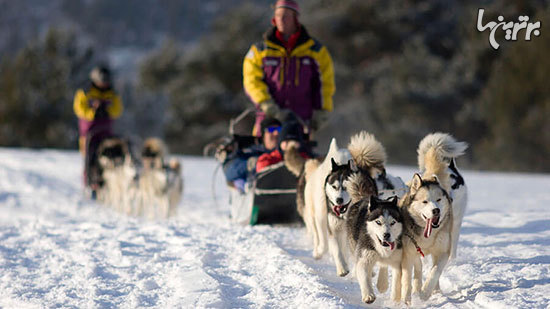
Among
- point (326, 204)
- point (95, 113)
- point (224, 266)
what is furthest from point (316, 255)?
point (95, 113)

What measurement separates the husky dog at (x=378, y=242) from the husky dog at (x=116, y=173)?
20.1 ft

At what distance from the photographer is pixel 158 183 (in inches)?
334

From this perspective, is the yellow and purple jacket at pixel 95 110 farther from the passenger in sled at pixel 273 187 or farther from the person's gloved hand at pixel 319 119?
the person's gloved hand at pixel 319 119

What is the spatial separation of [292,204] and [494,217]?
1.88 meters

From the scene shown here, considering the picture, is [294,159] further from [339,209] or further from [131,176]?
[131,176]

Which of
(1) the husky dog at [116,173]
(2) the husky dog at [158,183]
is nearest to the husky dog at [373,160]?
(2) the husky dog at [158,183]

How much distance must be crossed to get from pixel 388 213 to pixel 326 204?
889mm

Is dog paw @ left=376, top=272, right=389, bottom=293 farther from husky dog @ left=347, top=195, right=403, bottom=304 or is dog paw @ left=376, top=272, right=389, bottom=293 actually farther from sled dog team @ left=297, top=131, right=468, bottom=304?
husky dog @ left=347, top=195, right=403, bottom=304

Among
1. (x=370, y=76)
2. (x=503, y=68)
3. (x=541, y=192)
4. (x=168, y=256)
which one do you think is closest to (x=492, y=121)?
(x=503, y=68)

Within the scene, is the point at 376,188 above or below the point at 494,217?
above

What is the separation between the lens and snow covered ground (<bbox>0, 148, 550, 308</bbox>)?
356 centimetres

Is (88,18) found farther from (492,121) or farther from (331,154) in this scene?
(331,154)

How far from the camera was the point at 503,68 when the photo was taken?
18453mm

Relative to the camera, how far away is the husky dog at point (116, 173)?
9.13 m
